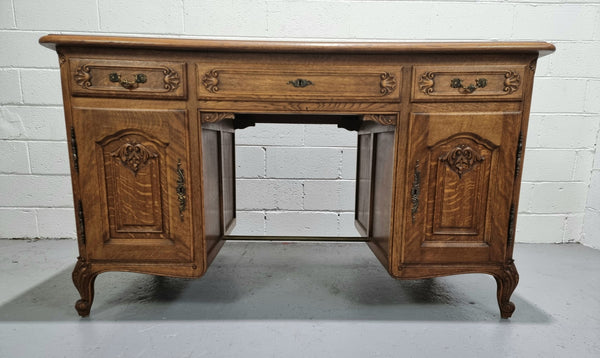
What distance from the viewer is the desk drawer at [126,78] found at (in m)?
1.28

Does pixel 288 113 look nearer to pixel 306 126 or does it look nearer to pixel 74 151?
pixel 74 151

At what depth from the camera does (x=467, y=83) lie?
4.29 feet

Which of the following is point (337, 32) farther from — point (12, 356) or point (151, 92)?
point (12, 356)

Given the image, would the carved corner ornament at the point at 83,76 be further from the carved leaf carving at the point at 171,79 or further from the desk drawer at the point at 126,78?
the carved leaf carving at the point at 171,79

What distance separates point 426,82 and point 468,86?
0.17 meters

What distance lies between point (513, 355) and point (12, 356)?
1.82 metres

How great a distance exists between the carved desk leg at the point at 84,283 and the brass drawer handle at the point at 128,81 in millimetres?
743

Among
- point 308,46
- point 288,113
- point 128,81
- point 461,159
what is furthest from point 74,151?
point 461,159

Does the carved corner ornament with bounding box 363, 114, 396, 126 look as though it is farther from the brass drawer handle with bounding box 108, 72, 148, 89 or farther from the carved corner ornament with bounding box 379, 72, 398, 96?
the brass drawer handle with bounding box 108, 72, 148, 89

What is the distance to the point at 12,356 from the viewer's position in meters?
1.19

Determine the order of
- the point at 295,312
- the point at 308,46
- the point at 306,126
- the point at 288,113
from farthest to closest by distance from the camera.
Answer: the point at 306,126, the point at 295,312, the point at 288,113, the point at 308,46

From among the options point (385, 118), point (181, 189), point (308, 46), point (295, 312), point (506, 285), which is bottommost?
point (295, 312)

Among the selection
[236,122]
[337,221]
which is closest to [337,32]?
[236,122]

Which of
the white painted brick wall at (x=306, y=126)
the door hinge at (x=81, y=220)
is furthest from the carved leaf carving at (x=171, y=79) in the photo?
the white painted brick wall at (x=306, y=126)
